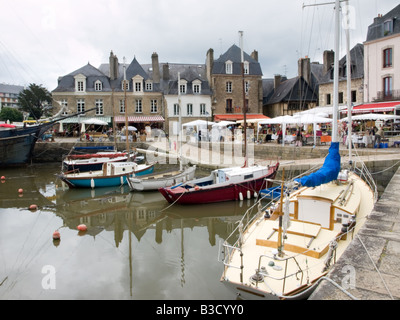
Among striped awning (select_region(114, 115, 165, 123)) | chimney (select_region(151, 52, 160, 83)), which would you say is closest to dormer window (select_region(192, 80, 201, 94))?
chimney (select_region(151, 52, 160, 83))

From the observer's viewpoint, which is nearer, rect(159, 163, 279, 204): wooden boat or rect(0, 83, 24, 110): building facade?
rect(159, 163, 279, 204): wooden boat

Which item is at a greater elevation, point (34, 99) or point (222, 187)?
point (34, 99)

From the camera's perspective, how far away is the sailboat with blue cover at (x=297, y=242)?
508 cm

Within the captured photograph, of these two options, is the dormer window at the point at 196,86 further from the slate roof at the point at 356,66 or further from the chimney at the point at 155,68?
the slate roof at the point at 356,66

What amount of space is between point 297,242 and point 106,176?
12.7 metres

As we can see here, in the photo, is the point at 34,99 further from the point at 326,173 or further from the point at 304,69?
the point at 326,173

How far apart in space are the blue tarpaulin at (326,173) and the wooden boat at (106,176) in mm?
10771

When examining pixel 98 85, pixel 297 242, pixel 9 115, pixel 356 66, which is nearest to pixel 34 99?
pixel 9 115

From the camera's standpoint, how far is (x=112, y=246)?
9.13 meters

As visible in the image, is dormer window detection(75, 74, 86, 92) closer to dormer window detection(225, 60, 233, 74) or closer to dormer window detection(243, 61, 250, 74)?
dormer window detection(225, 60, 233, 74)

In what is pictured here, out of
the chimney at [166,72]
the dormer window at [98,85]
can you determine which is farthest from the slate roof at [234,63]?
the dormer window at [98,85]

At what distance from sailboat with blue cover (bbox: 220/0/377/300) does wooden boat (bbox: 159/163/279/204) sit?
505cm

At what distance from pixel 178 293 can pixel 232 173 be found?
746cm

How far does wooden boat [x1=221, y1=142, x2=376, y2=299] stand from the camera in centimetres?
508
